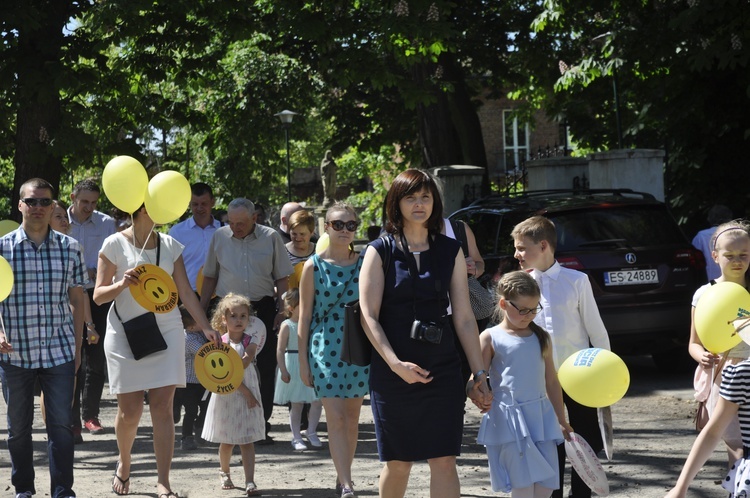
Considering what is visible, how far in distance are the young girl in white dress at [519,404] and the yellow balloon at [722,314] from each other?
76 cm

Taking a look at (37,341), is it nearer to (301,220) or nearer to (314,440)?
(314,440)

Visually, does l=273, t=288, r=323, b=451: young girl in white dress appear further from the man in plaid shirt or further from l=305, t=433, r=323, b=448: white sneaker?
the man in plaid shirt

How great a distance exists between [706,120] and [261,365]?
10743 millimetres

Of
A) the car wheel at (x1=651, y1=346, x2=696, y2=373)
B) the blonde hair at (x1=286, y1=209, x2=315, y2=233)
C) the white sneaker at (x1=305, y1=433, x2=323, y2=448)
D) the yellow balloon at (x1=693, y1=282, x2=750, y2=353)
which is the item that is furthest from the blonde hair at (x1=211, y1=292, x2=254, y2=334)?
the car wheel at (x1=651, y1=346, x2=696, y2=373)

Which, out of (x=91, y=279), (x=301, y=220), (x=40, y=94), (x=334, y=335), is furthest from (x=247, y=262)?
(x=40, y=94)

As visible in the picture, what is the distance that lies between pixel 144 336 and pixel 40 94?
8.38 metres

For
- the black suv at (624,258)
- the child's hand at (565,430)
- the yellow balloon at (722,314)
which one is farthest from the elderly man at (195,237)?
the yellow balloon at (722,314)

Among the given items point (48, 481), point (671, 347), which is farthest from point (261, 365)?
point (671, 347)

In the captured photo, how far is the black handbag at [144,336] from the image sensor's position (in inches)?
272

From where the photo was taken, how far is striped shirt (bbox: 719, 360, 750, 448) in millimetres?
3887

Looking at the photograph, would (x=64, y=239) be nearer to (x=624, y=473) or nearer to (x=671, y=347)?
(x=624, y=473)

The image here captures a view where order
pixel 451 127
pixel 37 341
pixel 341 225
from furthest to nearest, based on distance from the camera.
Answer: pixel 451 127, pixel 341 225, pixel 37 341

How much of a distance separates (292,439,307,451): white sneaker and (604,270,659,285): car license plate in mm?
3535

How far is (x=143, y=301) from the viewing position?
6785 mm
